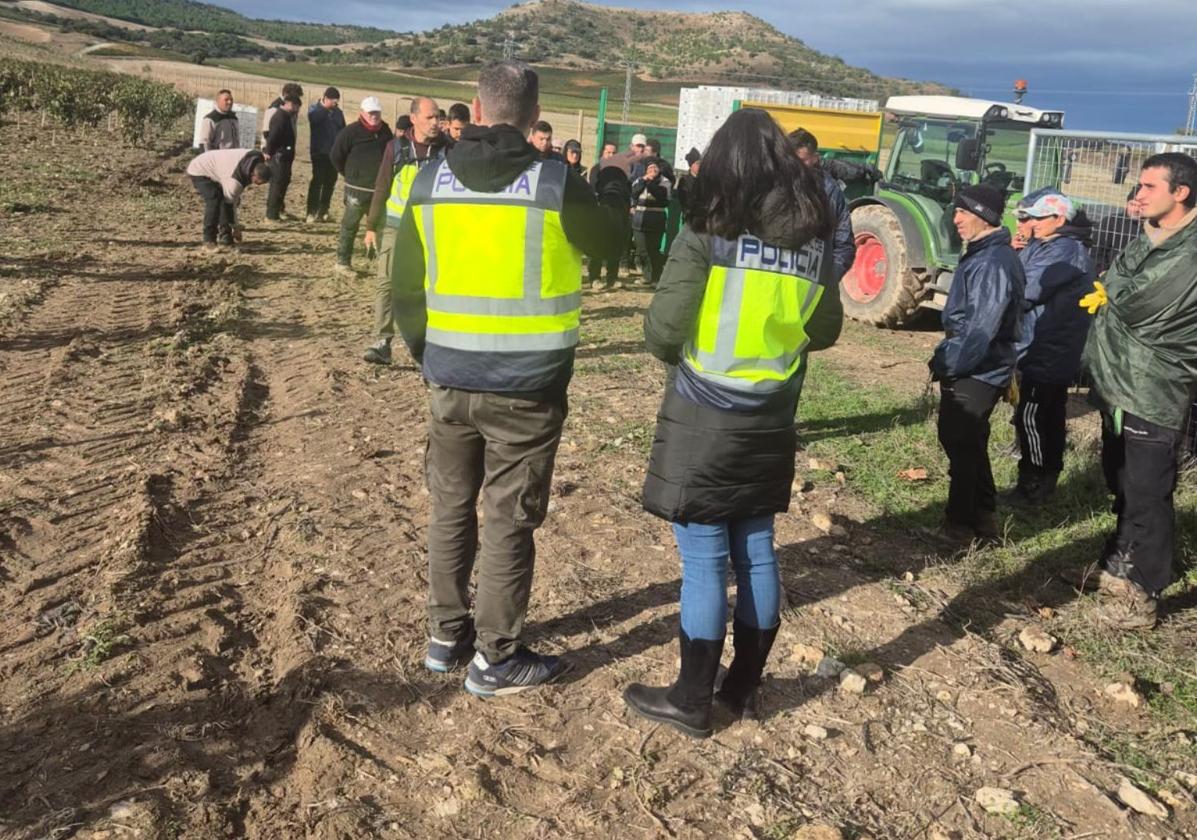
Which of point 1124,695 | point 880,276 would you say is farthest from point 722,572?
point 880,276

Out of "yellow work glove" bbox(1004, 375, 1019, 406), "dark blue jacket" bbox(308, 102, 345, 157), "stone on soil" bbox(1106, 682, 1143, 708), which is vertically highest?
"dark blue jacket" bbox(308, 102, 345, 157)

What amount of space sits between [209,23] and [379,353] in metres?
161

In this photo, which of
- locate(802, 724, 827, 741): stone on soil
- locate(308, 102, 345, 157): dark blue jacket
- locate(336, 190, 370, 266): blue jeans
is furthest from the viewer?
locate(308, 102, 345, 157): dark blue jacket

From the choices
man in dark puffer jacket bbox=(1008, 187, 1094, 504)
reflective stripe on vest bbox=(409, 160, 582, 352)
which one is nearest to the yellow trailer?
man in dark puffer jacket bbox=(1008, 187, 1094, 504)

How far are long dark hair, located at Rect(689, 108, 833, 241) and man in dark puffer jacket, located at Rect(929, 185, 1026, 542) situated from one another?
182 centimetres

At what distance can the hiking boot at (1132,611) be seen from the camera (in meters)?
4.13

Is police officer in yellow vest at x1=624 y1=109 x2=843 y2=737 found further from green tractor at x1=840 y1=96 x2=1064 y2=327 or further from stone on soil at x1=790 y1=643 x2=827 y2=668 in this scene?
green tractor at x1=840 y1=96 x2=1064 y2=327

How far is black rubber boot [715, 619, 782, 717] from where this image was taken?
3090 millimetres

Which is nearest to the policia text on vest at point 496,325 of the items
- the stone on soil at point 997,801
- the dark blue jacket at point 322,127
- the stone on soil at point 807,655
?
the stone on soil at point 807,655

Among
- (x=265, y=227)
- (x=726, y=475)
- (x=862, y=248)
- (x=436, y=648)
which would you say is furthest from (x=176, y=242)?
(x=726, y=475)

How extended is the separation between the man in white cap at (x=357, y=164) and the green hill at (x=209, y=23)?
13105 cm

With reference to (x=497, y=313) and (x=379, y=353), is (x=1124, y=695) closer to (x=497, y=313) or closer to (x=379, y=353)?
(x=497, y=313)

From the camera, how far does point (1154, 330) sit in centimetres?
407

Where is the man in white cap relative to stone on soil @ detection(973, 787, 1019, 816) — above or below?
above
